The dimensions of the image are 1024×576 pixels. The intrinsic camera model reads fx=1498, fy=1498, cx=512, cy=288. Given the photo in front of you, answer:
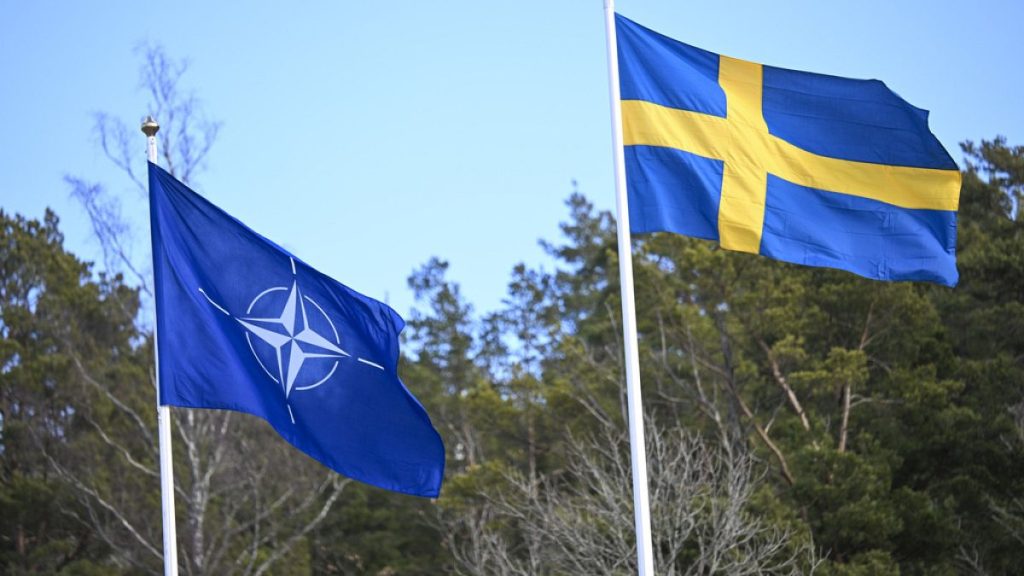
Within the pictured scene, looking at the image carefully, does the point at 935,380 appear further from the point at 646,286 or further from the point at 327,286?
the point at 327,286

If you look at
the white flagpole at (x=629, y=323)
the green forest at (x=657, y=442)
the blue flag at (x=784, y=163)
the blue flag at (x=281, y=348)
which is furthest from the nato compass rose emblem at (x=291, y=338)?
the green forest at (x=657, y=442)

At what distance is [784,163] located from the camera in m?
9.27

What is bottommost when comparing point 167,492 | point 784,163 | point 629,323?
point 167,492

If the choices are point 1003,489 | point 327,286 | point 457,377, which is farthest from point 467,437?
point 327,286

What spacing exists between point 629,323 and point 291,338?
2.15m

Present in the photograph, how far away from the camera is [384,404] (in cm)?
915

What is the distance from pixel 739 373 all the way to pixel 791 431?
297 cm

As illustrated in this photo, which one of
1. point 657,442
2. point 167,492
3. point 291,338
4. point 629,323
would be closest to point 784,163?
point 629,323

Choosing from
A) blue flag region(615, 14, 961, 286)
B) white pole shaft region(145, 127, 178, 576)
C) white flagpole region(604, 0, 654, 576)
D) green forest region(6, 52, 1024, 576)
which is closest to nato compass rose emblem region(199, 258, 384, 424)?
white pole shaft region(145, 127, 178, 576)

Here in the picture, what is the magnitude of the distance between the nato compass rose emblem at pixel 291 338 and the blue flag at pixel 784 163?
2.05 m

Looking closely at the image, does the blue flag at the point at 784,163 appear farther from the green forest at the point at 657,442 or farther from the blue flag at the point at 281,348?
the green forest at the point at 657,442

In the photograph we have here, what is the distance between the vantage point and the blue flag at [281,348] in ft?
30.0

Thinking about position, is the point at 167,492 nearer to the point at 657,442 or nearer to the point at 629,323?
the point at 629,323

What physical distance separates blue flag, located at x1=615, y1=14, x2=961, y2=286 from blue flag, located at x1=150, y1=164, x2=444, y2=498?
187cm
